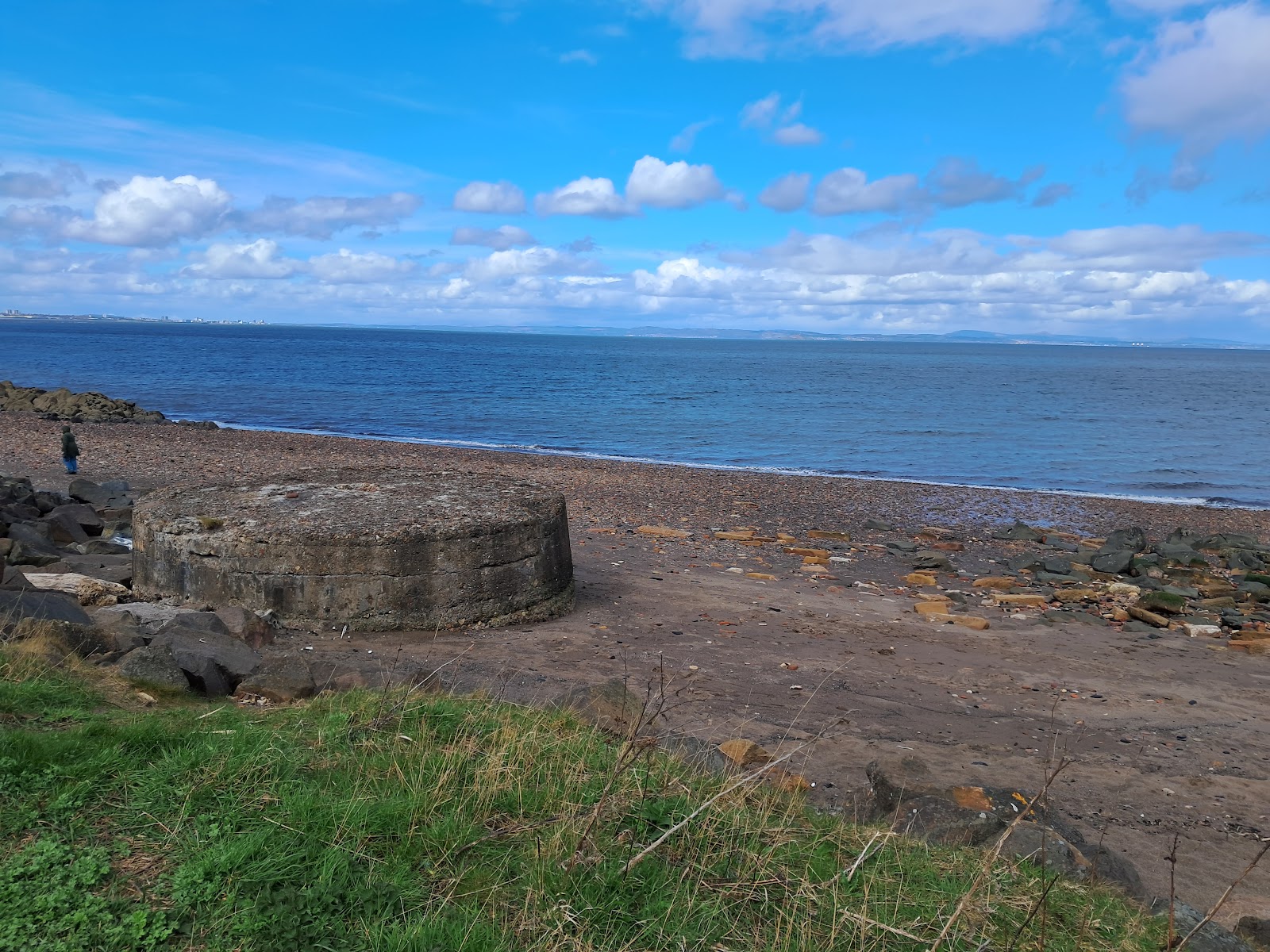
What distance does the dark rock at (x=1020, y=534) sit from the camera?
54.9 feet

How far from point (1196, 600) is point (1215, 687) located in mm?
3990

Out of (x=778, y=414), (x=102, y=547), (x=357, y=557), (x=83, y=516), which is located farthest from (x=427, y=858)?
(x=778, y=414)

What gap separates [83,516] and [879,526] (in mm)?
12418

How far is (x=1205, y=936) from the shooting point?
11.8 feet

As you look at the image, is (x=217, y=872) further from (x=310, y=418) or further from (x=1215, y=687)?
(x=310, y=418)

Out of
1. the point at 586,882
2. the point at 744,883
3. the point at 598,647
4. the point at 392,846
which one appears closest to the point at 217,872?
the point at 392,846

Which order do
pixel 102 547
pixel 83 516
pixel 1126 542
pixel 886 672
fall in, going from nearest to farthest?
pixel 886 672, pixel 102 547, pixel 83 516, pixel 1126 542

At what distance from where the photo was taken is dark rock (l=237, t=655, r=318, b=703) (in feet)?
18.0

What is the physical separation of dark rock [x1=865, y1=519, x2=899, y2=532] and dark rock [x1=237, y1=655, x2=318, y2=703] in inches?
503

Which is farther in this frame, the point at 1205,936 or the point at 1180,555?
the point at 1180,555

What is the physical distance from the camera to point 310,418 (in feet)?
130

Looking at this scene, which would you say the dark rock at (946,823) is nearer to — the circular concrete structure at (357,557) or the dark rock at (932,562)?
the circular concrete structure at (357,557)

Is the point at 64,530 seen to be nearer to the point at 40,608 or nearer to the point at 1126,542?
the point at 40,608

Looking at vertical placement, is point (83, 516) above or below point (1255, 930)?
above
